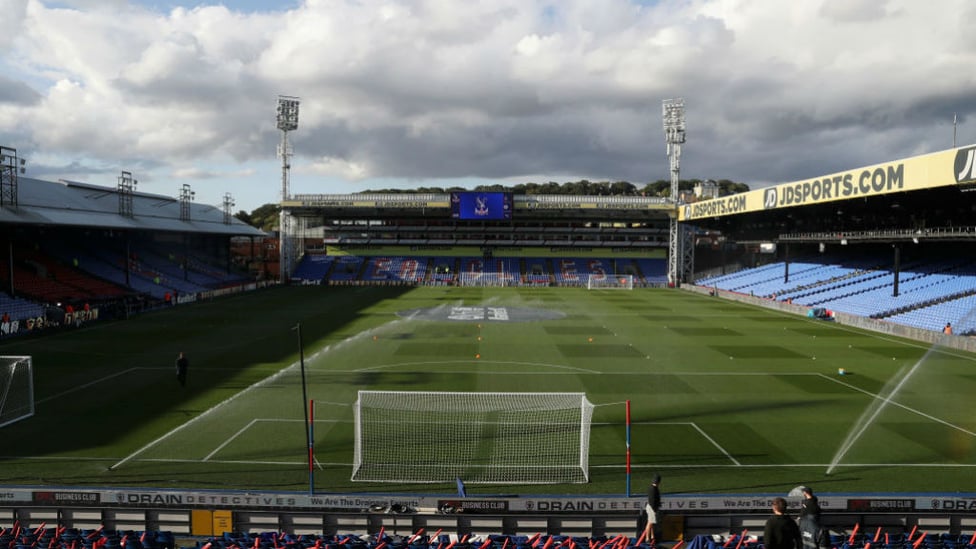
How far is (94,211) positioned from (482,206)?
4417 centimetres

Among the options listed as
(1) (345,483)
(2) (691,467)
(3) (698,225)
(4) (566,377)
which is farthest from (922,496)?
(3) (698,225)

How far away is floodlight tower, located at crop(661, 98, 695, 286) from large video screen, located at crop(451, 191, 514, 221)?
2136 centimetres

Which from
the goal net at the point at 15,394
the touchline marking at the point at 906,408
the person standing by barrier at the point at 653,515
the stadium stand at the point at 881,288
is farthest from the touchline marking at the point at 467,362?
the stadium stand at the point at 881,288

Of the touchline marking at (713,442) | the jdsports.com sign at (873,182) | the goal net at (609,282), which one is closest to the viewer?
the touchline marking at (713,442)

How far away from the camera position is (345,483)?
12969mm

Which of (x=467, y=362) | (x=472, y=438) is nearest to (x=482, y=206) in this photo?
(x=467, y=362)

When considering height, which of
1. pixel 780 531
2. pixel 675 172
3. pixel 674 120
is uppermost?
pixel 674 120

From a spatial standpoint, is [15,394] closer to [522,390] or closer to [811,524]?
[522,390]

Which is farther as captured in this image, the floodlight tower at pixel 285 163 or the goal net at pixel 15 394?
the floodlight tower at pixel 285 163

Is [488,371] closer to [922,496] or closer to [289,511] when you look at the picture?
[289,511]

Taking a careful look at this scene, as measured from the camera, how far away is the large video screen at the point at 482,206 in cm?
7838

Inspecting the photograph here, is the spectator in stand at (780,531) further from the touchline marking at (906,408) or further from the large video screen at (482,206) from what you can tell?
the large video screen at (482,206)

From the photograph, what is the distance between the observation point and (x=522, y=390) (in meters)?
21.0

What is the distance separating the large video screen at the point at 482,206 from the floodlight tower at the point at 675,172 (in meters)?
21.4
